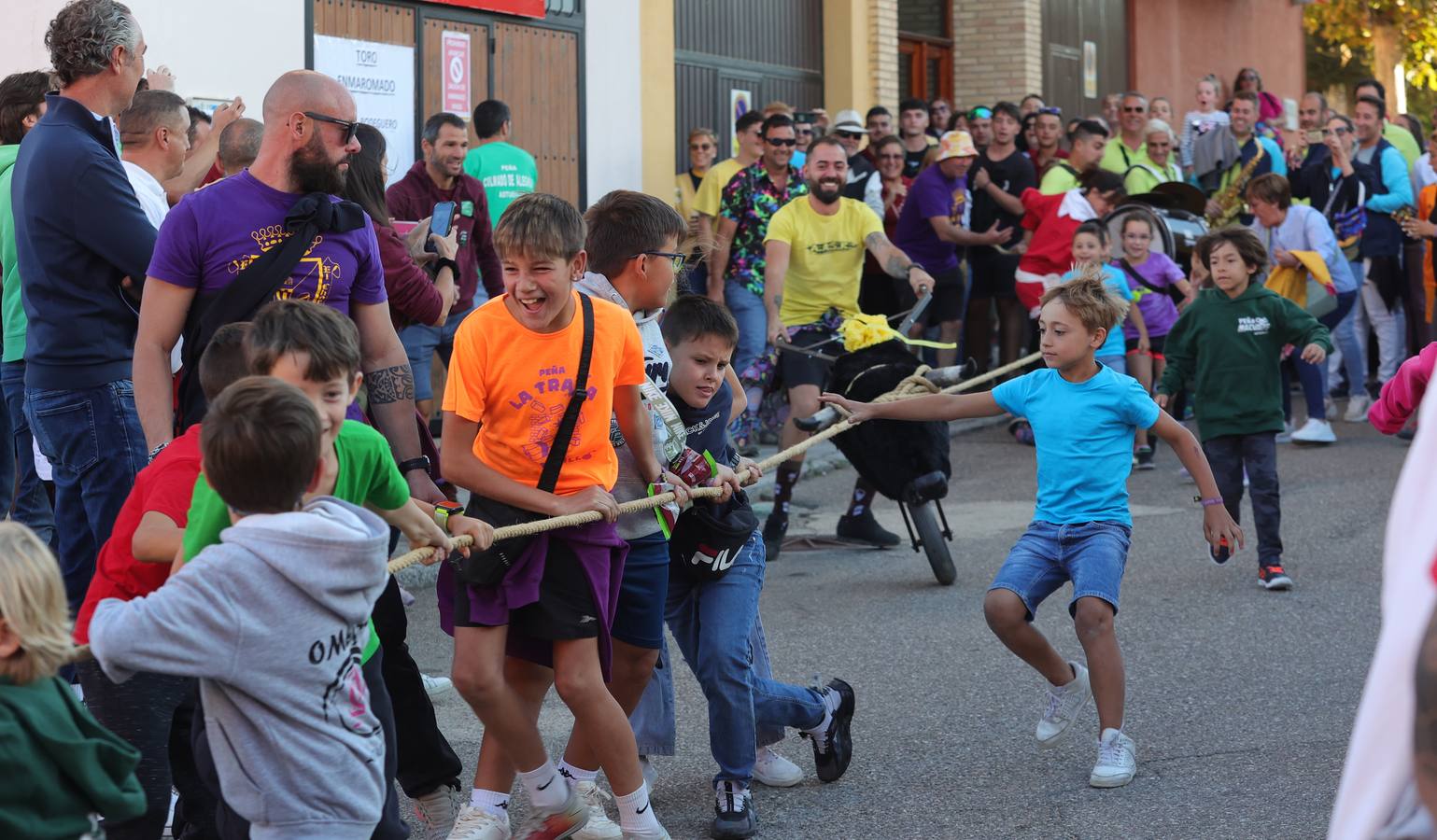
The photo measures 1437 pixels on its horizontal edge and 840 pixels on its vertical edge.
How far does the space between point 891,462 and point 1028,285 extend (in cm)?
463

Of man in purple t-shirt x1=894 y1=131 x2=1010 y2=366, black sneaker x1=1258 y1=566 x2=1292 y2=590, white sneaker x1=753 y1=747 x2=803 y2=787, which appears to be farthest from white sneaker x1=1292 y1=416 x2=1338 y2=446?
white sneaker x1=753 y1=747 x2=803 y2=787

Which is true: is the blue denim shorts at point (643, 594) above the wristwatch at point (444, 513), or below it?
below

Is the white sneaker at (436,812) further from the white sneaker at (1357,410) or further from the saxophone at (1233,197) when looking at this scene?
the saxophone at (1233,197)

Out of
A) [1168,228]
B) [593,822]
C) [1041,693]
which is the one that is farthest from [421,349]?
[1168,228]

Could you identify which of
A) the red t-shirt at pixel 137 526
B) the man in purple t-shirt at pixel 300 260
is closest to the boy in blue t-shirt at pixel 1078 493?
the man in purple t-shirt at pixel 300 260

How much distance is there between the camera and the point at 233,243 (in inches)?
166

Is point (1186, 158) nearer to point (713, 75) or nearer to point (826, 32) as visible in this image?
point (826, 32)

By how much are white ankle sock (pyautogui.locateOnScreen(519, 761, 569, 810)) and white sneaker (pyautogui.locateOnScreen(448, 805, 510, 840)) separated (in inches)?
4.0

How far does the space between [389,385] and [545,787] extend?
110cm

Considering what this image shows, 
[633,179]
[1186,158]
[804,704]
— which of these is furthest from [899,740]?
[1186,158]

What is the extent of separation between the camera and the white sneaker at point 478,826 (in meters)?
4.20

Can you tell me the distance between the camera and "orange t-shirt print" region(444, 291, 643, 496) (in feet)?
13.5

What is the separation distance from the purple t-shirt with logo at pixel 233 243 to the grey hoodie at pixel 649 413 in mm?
666

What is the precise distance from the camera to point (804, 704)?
4902 millimetres
